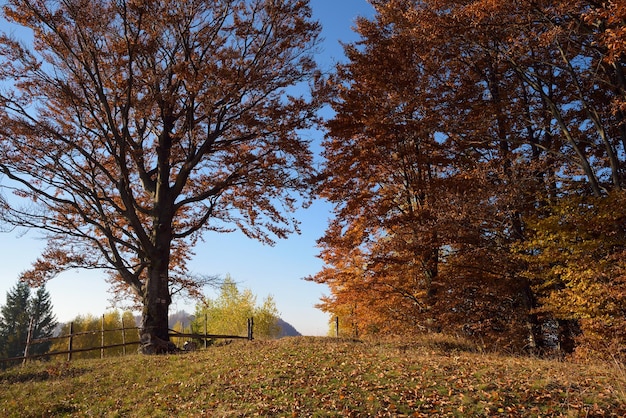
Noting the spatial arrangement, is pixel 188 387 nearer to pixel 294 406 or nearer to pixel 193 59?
pixel 294 406

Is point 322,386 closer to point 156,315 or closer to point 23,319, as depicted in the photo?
point 156,315

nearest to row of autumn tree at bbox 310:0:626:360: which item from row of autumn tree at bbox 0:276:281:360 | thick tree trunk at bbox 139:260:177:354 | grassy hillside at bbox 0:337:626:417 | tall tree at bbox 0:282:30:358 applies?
grassy hillside at bbox 0:337:626:417

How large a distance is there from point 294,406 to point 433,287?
9.81 metres

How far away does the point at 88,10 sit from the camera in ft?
41.0

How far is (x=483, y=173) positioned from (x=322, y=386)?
30.4 ft

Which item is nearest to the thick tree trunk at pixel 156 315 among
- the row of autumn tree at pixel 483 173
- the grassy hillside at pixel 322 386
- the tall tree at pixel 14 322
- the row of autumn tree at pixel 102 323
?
the grassy hillside at pixel 322 386

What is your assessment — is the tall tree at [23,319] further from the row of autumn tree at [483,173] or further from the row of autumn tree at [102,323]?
the row of autumn tree at [483,173]

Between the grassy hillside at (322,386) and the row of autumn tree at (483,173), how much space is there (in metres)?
3.12

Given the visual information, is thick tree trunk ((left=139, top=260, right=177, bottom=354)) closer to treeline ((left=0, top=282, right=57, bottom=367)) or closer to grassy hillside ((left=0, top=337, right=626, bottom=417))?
grassy hillside ((left=0, top=337, right=626, bottom=417))

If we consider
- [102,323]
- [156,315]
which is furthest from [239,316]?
[156,315]

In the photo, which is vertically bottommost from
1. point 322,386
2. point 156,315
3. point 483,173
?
point 322,386

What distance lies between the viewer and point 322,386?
7941mm

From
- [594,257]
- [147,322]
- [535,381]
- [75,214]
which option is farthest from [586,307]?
[75,214]

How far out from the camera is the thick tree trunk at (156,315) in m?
14.3
